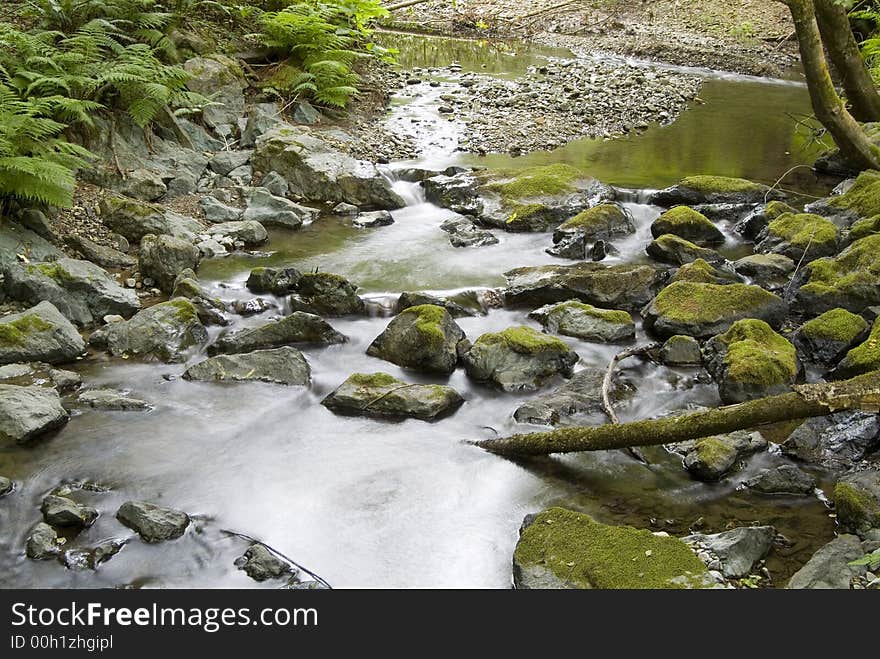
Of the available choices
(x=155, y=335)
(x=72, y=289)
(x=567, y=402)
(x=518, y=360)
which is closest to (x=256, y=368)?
(x=155, y=335)

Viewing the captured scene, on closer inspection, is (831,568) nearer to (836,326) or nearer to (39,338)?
(836,326)

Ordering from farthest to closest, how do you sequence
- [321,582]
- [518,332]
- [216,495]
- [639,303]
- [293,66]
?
1. [293,66]
2. [639,303]
3. [518,332]
4. [216,495]
5. [321,582]

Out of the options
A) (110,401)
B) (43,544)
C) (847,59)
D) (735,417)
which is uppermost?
(847,59)

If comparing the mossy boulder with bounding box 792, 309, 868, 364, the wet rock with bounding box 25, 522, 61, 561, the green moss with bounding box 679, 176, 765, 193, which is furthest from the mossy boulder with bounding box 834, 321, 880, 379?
the wet rock with bounding box 25, 522, 61, 561

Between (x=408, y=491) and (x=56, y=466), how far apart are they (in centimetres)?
241

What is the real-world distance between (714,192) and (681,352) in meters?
4.71

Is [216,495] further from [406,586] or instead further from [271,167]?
[271,167]

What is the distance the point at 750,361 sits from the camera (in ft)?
21.0

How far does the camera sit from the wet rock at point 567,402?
621 centimetres

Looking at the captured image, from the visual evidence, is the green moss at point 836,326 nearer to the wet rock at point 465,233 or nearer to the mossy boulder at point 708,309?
the mossy boulder at point 708,309

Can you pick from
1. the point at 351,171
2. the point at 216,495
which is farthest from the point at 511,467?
the point at 351,171

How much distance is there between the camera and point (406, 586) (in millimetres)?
4527

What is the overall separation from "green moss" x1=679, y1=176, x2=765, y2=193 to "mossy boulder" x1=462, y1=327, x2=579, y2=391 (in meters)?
5.21

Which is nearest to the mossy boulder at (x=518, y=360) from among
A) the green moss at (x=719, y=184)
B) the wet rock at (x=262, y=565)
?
the wet rock at (x=262, y=565)
